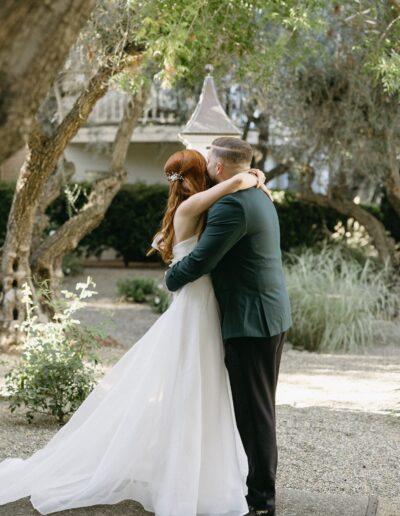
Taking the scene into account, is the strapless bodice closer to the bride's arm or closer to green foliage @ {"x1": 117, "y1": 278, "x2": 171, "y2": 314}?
the bride's arm

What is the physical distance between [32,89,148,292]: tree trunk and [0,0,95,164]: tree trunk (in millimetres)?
6837

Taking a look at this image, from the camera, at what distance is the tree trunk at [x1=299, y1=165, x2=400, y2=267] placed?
1498cm

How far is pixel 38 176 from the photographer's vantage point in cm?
884

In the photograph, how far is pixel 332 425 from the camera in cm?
660

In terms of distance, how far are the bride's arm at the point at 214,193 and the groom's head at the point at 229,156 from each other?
0.06 meters

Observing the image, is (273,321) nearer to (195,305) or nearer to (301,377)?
(195,305)

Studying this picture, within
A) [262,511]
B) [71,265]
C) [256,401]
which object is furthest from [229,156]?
[71,265]

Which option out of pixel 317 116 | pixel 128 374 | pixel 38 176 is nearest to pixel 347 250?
pixel 317 116

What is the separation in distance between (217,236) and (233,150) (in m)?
0.47

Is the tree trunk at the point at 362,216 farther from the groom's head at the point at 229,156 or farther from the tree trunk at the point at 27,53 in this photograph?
the tree trunk at the point at 27,53

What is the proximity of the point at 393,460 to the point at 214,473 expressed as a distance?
1839 millimetres

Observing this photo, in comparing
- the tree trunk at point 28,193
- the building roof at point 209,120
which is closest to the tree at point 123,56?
the tree trunk at point 28,193

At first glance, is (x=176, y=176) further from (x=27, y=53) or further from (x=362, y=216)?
(x=362, y=216)

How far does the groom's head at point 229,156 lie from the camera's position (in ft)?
13.7
